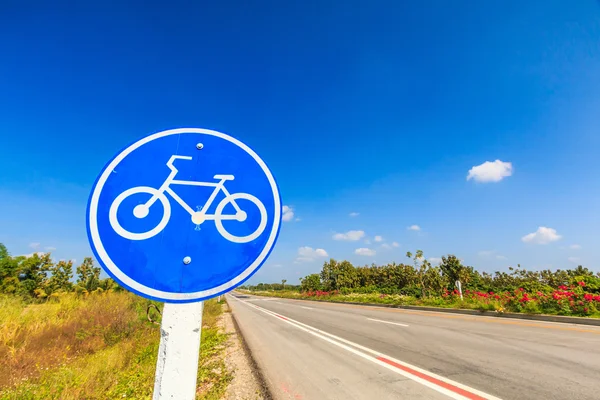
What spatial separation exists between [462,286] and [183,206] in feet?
135

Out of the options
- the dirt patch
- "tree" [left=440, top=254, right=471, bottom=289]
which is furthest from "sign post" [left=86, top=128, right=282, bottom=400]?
"tree" [left=440, top=254, right=471, bottom=289]

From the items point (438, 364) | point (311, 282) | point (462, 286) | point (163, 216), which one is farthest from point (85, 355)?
point (311, 282)

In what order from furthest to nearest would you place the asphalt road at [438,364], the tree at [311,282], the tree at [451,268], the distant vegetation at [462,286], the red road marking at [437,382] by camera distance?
the tree at [311,282], the tree at [451,268], the distant vegetation at [462,286], the asphalt road at [438,364], the red road marking at [437,382]

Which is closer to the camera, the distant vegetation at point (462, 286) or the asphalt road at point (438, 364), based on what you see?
the asphalt road at point (438, 364)

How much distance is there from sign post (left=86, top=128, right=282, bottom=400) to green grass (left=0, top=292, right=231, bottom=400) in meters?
3.52

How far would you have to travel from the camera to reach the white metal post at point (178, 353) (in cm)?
93

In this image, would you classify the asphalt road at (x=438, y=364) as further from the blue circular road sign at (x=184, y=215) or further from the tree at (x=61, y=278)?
the tree at (x=61, y=278)

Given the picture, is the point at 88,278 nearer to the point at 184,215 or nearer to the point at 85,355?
the point at 85,355

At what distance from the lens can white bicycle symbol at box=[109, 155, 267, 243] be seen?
104cm

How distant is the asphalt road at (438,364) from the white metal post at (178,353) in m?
3.37

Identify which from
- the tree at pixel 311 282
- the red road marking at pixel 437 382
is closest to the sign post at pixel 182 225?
the red road marking at pixel 437 382

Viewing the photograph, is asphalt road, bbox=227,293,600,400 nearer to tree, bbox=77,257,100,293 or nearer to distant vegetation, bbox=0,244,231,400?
distant vegetation, bbox=0,244,231,400

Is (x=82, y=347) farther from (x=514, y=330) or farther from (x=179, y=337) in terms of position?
(x=514, y=330)

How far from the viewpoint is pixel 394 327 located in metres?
8.88
